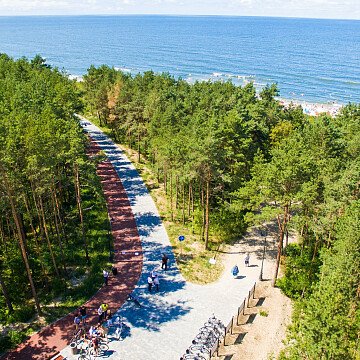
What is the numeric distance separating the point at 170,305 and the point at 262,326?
5.76 metres

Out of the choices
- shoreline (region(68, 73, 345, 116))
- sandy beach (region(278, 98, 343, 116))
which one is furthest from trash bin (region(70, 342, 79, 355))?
sandy beach (region(278, 98, 343, 116))

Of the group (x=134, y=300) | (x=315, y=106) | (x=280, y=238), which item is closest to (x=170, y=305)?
(x=134, y=300)

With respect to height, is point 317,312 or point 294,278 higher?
point 317,312

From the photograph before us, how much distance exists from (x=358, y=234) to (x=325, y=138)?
13.2 meters

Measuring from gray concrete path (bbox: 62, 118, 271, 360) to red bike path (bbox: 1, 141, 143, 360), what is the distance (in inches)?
24.9

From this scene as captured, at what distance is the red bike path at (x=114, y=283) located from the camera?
19.5m

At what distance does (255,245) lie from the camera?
1222 inches

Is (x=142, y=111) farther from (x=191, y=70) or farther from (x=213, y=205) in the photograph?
(x=191, y=70)

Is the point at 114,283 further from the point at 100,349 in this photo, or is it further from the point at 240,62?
the point at 240,62

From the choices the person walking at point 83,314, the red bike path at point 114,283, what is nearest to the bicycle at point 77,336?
the red bike path at point 114,283

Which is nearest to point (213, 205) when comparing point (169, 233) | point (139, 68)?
point (169, 233)

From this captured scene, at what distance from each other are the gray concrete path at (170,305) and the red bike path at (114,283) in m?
0.63

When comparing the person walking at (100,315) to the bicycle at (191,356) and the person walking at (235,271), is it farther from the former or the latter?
the person walking at (235,271)

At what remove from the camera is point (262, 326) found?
2197 centimetres
